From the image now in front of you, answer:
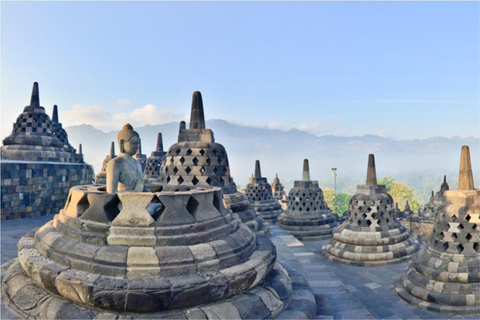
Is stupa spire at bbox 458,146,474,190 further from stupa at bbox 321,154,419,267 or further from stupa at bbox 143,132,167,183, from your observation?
stupa at bbox 143,132,167,183

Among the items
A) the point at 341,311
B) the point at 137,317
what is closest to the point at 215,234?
the point at 137,317

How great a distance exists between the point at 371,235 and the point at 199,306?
8.89 metres

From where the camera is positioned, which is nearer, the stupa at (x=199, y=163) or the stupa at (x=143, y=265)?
the stupa at (x=143, y=265)

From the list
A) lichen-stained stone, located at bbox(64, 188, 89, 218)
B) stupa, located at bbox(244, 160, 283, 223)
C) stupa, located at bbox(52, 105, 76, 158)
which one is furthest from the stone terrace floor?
stupa, located at bbox(52, 105, 76, 158)

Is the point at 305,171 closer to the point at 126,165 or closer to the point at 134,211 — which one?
the point at 126,165

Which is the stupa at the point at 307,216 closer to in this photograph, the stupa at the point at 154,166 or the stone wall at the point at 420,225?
the stupa at the point at 154,166

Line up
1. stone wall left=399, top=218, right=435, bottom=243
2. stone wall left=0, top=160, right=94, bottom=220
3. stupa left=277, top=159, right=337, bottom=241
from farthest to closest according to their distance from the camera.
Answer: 1. stone wall left=399, top=218, right=435, bottom=243
2. stupa left=277, top=159, right=337, bottom=241
3. stone wall left=0, top=160, right=94, bottom=220

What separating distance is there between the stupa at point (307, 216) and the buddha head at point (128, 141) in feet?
36.6

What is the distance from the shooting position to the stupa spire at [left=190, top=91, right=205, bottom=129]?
9055 mm

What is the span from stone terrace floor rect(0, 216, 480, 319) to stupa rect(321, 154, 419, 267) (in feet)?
0.98

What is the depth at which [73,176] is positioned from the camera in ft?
42.2

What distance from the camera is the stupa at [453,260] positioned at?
654 centimetres

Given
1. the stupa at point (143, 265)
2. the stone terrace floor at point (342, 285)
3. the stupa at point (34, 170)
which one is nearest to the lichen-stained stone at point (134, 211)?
the stupa at point (143, 265)

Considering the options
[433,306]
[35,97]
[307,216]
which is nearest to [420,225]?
[307,216]
